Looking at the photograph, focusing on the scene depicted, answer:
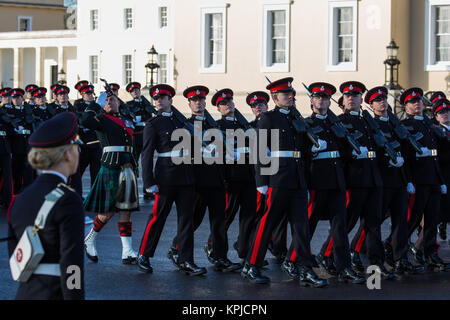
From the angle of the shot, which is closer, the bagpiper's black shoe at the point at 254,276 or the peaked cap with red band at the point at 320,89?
the bagpiper's black shoe at the point at 254,276

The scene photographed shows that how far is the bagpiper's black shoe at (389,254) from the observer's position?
1057cm

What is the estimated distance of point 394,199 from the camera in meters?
10.4

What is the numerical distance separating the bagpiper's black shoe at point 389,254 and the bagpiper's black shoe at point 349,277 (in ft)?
3.35

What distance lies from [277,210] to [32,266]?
475 centimetres

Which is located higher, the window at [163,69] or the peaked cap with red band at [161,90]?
the window at [163,69]

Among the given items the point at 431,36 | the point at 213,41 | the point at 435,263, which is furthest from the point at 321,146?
the point at 213,41

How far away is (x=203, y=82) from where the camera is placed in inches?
1464

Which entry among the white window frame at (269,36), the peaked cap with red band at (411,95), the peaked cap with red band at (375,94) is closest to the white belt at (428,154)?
the peaked cap with red band at (411,95)

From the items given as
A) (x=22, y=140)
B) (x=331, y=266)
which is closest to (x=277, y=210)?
(x=331, y=266)

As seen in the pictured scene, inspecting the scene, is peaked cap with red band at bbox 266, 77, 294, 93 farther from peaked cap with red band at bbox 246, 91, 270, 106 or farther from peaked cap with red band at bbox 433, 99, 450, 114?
peaked cap with red band at bbox 246, 91, 270, 106

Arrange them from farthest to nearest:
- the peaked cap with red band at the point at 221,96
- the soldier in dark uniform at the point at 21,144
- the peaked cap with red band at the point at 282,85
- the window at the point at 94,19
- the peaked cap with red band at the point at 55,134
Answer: the window at the point at 94,19
the soldier in dark uniform at the point at 21,144
the peaked cap with red band at the point at 221,96
the peaked cap with red band at the point at 282,85
the peaked cap with red band at the point at 55,134

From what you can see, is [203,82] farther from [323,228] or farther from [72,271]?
[72,271]

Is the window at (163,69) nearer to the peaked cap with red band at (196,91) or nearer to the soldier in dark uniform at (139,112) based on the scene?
the soldier in dark uniform at (139,112)

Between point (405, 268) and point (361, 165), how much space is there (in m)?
1.23
